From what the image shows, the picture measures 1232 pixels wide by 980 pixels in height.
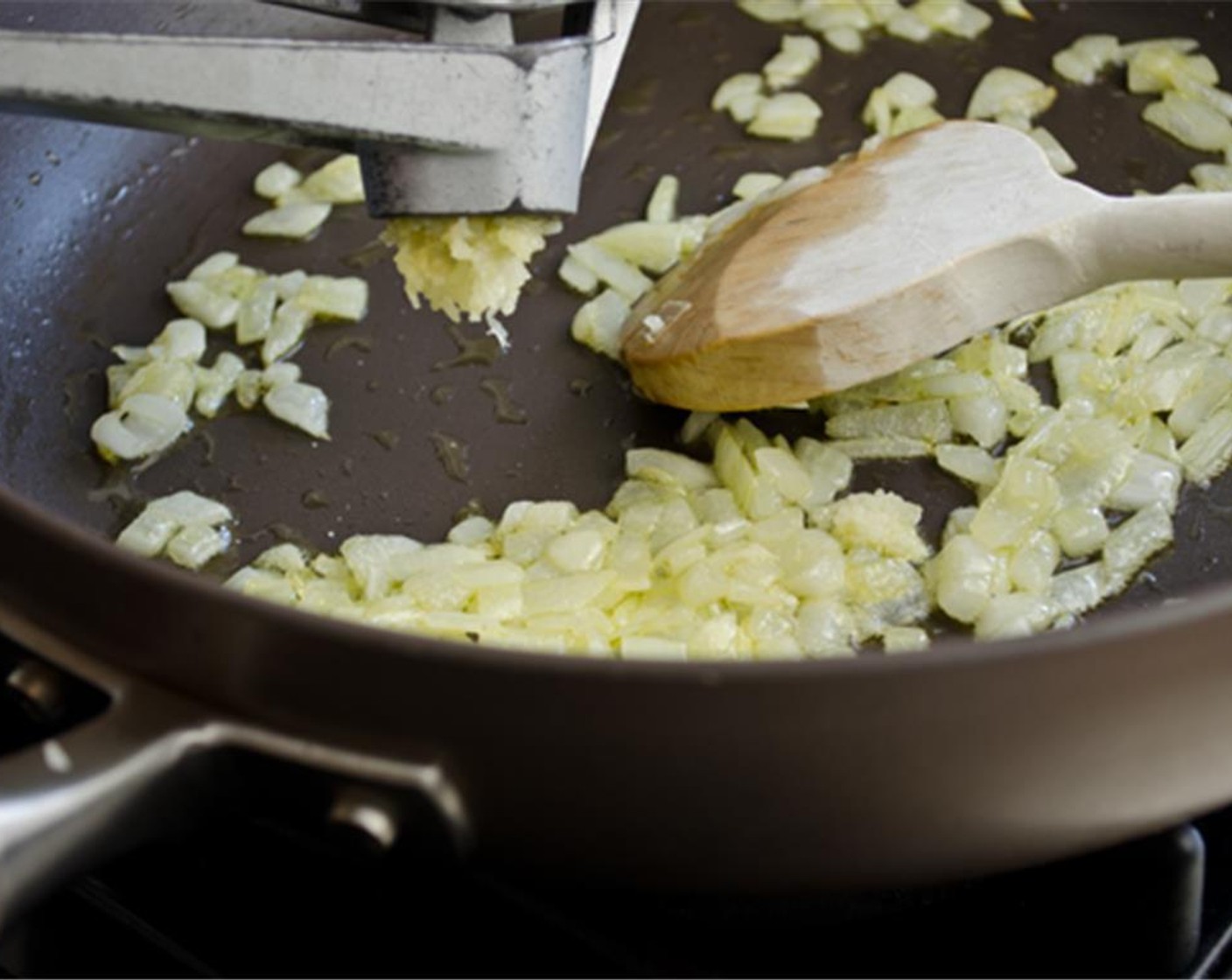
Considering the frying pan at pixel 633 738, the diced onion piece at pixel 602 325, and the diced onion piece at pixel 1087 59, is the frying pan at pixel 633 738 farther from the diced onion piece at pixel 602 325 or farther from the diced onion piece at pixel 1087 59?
the diced onion piece at pixel 1087 59

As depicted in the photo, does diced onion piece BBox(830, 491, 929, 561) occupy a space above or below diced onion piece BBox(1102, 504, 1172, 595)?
above

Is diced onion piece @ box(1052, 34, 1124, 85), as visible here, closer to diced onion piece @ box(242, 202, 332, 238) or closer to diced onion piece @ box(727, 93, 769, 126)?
diced onion piece @ box(727, 93, 769, 126)

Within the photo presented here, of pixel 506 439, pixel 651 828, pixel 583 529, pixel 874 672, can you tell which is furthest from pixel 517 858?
pixel 506 439

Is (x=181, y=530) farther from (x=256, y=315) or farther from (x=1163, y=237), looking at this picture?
(x=1163, y=237)

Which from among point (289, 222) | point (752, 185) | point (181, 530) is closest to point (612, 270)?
point (752, 185)

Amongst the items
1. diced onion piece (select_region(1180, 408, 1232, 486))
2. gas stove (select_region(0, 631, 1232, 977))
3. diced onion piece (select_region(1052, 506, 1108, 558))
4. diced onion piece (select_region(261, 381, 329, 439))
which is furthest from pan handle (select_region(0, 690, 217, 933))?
diced onion piece (select_region(1180, 408, 1232, 486))
